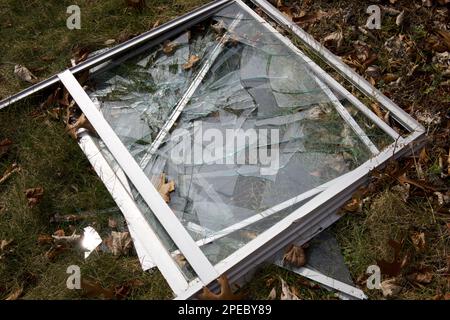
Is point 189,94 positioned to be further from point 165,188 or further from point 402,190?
point 402,190

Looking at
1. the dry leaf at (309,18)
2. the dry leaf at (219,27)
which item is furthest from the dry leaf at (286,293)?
the dry leaf at (309,18)

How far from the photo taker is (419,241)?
2.12 m

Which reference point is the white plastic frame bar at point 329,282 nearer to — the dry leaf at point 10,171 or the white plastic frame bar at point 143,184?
the white plastic frame bar at point 143,184

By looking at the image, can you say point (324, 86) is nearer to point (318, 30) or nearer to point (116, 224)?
point (318, 30)

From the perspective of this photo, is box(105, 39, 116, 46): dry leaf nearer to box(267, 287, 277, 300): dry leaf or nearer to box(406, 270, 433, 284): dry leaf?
box(267, 287, 277, 300): dry leaf

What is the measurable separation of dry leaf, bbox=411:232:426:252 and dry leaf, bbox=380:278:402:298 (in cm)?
21

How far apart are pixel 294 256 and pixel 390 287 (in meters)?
0.45

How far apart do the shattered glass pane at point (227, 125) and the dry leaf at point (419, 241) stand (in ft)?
1.44

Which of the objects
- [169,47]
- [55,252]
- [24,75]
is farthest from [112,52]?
[55,252]

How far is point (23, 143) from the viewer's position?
260 cm

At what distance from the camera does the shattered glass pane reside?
207 cm

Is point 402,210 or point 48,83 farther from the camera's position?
point 48,83

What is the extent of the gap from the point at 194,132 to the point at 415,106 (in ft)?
4.11

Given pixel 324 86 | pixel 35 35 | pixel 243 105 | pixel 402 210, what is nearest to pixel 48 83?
pixel 35 35
